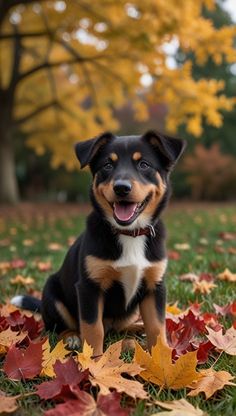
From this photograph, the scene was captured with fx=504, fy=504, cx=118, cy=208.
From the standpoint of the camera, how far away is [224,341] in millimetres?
2545

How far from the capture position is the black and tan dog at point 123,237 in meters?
2.67

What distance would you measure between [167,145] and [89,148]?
1.44ft

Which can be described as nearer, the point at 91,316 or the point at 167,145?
the point at 91,316

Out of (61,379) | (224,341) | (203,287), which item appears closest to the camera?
(61,379)

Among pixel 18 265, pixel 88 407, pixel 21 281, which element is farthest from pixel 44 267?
pixel 88 407

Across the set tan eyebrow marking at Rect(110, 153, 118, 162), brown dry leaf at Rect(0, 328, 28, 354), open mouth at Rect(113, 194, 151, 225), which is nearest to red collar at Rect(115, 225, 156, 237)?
open mouth at Rect(113, 194, 151, 225)

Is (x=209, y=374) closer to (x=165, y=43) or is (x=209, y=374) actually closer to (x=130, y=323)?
(x=130, y=323)

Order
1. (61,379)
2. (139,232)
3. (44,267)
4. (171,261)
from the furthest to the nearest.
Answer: (171,261)
(44,267)
(139,232)
(61,379)

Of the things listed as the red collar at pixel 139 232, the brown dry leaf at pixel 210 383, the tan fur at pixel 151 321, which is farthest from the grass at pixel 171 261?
the red collar at pixel 139 232

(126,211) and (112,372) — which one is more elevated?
(126,211)

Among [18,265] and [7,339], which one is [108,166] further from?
[18,265]

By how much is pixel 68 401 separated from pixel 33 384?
0.39 metres

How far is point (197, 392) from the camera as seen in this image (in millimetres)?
2104

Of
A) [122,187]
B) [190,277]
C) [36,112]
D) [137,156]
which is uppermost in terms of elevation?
[36,112]
